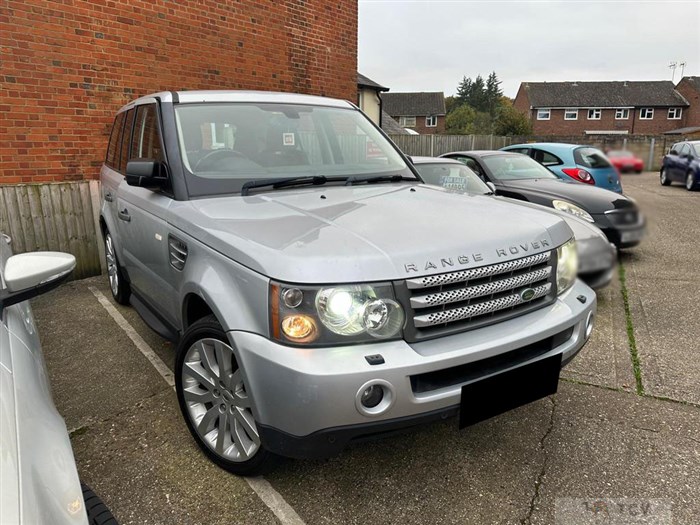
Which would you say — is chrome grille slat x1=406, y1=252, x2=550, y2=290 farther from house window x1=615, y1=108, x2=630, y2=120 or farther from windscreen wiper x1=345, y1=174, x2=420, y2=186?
windscreen wiper x1=345, y1=174, x2=420, y2=186

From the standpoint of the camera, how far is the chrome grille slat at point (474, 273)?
1.91m

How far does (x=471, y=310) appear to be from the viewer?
2041 mm

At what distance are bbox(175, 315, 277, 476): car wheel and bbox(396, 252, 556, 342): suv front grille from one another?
2.51 ft

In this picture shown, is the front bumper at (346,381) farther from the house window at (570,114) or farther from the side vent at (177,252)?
the side vent at (177,252)

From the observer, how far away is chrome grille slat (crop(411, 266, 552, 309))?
1929 millimetres

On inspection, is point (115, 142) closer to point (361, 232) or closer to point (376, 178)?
point (376, 178)

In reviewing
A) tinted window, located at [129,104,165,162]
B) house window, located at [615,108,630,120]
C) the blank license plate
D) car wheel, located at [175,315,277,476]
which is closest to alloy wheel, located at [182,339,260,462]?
car wheel, located at [175,315,277,476]

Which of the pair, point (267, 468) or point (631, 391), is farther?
point (631, 391)

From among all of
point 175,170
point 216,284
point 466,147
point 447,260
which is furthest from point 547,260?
point 466,147

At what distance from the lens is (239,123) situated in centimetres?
316

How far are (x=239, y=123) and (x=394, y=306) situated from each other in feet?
6.05

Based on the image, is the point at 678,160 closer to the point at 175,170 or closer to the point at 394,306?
the point at 394,306

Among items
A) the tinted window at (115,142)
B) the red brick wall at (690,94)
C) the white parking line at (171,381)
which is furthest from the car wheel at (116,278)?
the red brick wall at (690,94)

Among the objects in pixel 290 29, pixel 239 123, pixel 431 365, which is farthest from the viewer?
pixel 290 29
